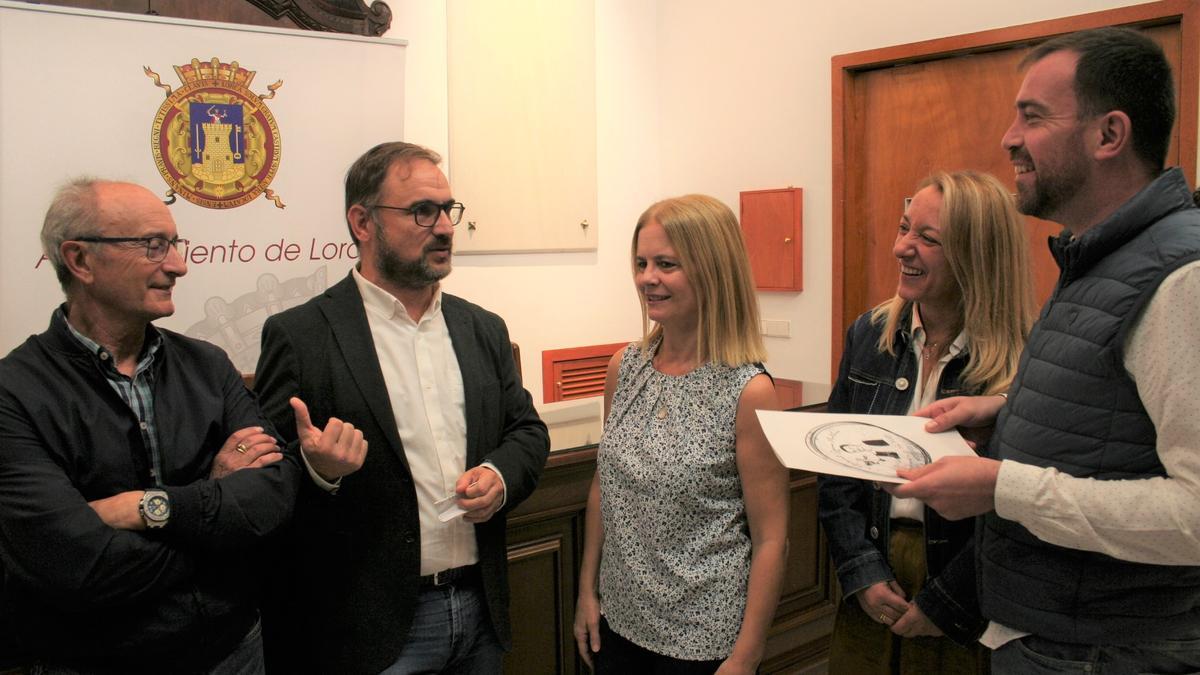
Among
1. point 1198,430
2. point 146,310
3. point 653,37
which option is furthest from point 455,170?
point 1198,430

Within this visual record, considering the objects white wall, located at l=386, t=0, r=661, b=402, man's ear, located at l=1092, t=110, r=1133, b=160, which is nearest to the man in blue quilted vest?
man's ear, located at l=1092, t=110, r=1133, b=160

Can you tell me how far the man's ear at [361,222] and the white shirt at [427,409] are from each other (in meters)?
0.09

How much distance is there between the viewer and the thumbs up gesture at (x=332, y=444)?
1.45 metres

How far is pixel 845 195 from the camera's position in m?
4.17

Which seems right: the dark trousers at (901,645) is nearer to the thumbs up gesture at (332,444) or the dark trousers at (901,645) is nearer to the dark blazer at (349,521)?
the dark blazer at (349,521)

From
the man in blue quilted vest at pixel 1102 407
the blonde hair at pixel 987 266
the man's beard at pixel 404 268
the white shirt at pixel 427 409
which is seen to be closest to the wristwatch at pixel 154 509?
the white shirt at pixel 427 409

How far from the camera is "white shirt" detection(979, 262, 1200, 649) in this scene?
108 cm

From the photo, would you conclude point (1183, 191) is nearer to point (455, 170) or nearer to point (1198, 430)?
point (1198, 430)

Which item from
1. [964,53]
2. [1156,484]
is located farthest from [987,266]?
[964,53]

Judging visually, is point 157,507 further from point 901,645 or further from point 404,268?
point 901,645

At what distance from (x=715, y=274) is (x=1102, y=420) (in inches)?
27.6

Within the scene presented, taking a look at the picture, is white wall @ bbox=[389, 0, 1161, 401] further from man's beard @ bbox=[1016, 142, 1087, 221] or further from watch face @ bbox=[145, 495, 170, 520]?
watch face @ bbox=[145, 495, 170, 520]

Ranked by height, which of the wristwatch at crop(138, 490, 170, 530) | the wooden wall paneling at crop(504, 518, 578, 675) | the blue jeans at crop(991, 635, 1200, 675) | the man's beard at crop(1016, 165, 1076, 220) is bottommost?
the wooden wall paneling at crop(504, 518, 578, 675)

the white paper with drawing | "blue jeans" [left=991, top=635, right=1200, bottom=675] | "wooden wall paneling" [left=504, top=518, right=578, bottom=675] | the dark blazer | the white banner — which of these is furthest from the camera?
the white banner
